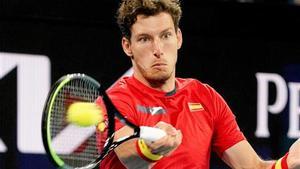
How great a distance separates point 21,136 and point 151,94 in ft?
4.53

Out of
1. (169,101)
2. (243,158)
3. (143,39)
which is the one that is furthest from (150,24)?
(243,158)

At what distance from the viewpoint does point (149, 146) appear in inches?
157

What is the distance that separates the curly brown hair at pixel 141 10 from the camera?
4.45 meters

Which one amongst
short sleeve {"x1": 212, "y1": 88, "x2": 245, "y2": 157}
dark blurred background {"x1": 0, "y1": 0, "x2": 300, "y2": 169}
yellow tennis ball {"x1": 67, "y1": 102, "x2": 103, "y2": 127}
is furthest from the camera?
dark blurred background {"x1": 0, "y1": 0, "x2": 300, "y2": 169}

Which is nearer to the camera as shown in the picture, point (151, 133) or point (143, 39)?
point (151, 133)

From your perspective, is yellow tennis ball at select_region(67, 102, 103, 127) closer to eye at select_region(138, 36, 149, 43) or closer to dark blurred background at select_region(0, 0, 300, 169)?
eye at select_region(138, 36, 149, 43)

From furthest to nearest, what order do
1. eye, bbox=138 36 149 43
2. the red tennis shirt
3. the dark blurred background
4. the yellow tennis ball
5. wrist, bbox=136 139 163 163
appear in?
the dark blurred background, eye, bbox=138 36 149 43, the red tennis shirt, wrist, bbox=136 139 163 163, the yellow tennis ball

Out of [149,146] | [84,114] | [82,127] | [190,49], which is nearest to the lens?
[84,114]

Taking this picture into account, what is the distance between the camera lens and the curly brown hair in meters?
4.45

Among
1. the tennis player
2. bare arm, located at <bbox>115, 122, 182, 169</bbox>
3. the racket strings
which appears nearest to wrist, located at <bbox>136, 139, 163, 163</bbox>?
bare arm, located at <bbox>115, 122, 182, 169</bbox>

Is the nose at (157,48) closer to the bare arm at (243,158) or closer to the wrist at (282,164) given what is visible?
the bare arm at (243,158)

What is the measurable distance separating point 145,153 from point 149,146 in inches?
2.0

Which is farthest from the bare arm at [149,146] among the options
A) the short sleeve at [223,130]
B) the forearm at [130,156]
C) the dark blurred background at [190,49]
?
the dark blurred background at [190,49]

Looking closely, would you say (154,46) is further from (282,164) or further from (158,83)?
(282,164)
